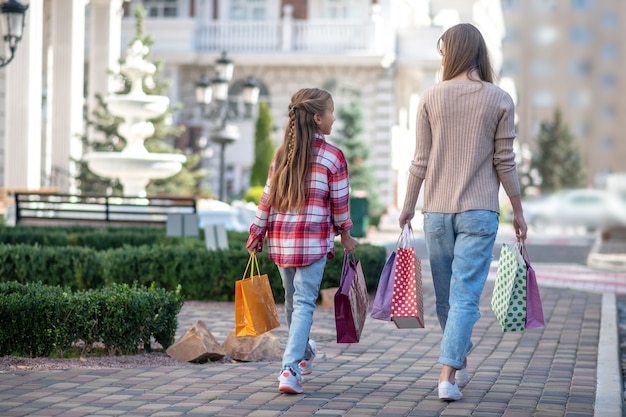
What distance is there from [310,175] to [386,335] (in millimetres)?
3237

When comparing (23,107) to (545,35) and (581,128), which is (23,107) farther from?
(581,128)

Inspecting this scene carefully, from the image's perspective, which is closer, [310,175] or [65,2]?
[310,175]

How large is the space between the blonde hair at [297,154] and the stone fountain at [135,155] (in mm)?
15359

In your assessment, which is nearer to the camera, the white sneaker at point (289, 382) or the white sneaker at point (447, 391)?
the white sneaker at point (447, 391)

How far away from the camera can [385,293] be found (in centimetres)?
661

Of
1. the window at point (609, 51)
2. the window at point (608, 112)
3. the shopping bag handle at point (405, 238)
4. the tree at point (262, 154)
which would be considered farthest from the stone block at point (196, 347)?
the window at point (609, 51)

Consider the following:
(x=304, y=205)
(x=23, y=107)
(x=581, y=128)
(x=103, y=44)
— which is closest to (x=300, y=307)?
(x=304, y=205)

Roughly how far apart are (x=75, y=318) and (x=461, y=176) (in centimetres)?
263

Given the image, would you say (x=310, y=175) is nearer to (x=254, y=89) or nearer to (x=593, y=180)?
(x=254, y=89)

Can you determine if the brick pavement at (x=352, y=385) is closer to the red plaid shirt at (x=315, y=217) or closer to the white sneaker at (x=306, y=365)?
the white sneaker at (x=306, y=365)

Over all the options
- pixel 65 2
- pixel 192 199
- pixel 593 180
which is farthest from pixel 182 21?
pixel 593 180

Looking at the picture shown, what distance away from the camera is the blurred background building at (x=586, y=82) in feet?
336

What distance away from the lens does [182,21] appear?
136 ft

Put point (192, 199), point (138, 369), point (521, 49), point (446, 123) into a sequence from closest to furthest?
point (446, 123) < point (138, 369) < point (192, 199) < point (521, 49)
